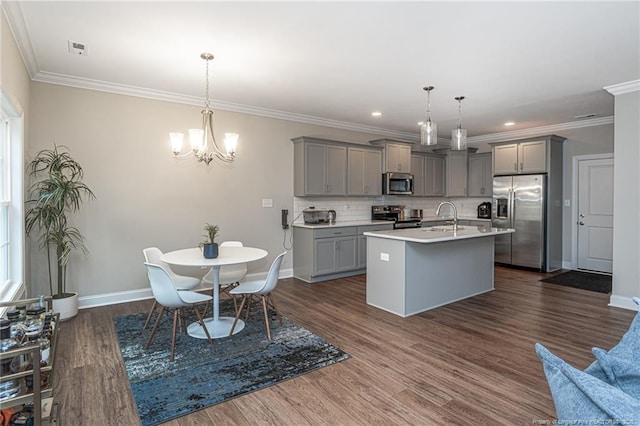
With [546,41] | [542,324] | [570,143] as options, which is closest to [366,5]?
[546,41]

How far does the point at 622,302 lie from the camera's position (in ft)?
13.9

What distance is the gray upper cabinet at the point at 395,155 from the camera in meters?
6.68

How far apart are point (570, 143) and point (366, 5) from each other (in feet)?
19.0

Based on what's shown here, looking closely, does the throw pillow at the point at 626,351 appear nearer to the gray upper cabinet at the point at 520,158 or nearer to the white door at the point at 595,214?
the gray upper cabinet at the point at 520,158

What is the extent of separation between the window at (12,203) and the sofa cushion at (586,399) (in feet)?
12.9

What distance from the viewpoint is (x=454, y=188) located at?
7.89 meters

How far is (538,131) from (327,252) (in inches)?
189

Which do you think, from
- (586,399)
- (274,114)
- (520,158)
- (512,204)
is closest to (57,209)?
(274,114)

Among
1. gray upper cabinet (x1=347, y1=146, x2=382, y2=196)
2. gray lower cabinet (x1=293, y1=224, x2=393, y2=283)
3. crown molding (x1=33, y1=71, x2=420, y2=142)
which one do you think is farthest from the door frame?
gray lower cabinet (x1=293, y1=224, x2=393, y2=283)

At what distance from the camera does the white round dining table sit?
3204mm

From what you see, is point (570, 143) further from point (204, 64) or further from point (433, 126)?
point (204, 64)

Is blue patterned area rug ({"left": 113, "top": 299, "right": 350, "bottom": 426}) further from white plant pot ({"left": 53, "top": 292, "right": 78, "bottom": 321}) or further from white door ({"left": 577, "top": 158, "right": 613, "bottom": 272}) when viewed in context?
white door ({"left": 577, "top": 158, "right": 613, "bottom": 272})

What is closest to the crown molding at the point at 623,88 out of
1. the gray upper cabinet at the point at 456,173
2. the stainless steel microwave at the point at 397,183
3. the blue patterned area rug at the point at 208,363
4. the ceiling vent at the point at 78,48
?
the stainless steel microwave at the point at 397,183

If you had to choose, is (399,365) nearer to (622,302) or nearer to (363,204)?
(622,302)
